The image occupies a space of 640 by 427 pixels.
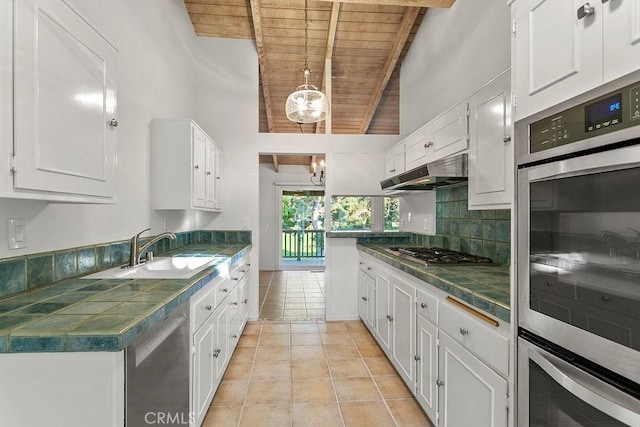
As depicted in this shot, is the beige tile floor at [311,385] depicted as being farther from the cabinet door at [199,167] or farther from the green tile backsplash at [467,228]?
the cabinet door at [199,167]

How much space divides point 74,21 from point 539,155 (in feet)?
5.69

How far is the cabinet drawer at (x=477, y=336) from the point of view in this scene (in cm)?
123

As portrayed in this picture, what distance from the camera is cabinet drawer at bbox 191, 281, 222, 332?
164 centimetres

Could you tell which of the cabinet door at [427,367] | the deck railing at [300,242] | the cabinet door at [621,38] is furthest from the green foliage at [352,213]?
the deck railing at [300,242]

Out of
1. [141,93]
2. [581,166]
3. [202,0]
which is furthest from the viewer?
[202,0]

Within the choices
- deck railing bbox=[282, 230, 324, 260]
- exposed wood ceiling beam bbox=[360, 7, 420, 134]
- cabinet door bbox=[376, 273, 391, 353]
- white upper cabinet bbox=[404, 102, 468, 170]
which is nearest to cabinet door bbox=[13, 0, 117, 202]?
white upper cabinet bbox=[404, 102, 468, 170]

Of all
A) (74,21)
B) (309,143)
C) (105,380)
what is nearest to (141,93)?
(74,21)

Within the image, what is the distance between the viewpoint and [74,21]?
3.90 ft

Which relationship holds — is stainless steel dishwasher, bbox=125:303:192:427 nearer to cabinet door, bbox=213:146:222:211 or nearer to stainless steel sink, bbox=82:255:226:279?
stainless steel sink, bbox=82:255:226:279

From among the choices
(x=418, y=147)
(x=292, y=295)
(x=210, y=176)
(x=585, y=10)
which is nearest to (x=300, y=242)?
(x=292, y=295)

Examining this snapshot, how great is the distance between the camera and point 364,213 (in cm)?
434

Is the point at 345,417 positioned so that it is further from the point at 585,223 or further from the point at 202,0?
the point at 202,0

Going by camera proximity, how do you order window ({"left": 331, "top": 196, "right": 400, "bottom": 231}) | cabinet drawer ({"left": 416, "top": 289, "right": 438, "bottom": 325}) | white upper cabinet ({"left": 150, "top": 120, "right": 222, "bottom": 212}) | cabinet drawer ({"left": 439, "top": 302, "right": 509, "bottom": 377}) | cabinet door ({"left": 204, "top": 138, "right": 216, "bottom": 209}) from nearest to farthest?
cabinet drawer ({"left": 439, "top": 302, "right": 509, "bottom": 377})
cabinet drawer ({"left": 416, "top": 289, "right": 438, "bottom": 325})
white upper cabinet ({"left": 150, "top": 120, "right": 222, "bottom": 212})
cabinet door ({"left": 204, "top": 138, "right": 216, "bottom": 209})
window ({"left": 331, "top": 196, "right": 400, "bottom": 231})

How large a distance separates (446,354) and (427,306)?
0.98ft
